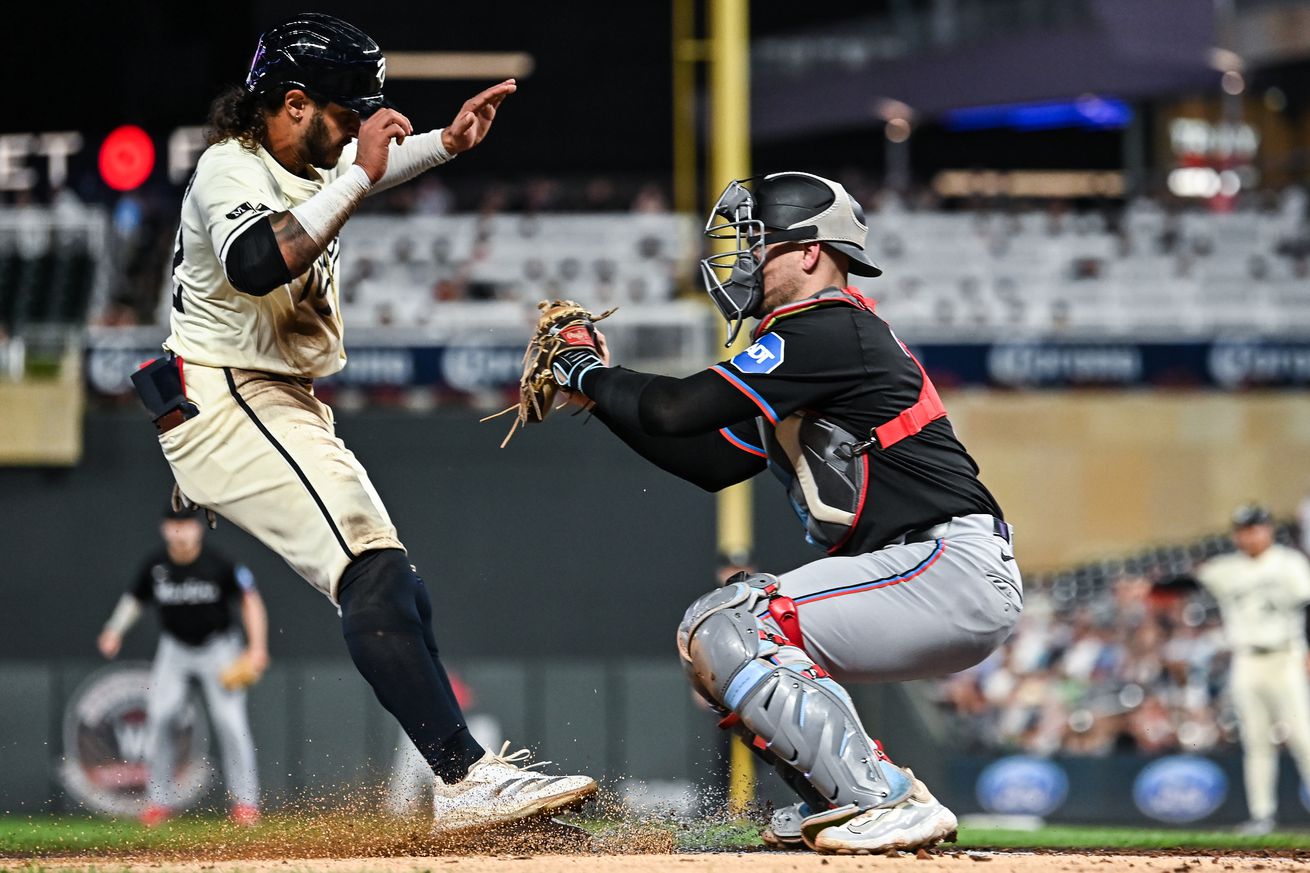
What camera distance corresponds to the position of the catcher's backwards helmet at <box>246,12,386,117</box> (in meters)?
4.30

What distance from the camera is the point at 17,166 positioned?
19.4m

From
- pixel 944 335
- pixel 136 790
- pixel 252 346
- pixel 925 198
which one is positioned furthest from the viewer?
pixel 925 198

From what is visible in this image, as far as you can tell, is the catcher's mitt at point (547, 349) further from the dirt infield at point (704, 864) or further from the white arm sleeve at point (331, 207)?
the dirt infield at point (704, 864)

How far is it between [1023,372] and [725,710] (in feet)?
38.3

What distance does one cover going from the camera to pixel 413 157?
461cm

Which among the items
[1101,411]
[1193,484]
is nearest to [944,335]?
[1101,411]

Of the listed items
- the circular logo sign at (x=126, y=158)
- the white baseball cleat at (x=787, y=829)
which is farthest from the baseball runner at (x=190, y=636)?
the circular logo sign at (x=126, y=158)

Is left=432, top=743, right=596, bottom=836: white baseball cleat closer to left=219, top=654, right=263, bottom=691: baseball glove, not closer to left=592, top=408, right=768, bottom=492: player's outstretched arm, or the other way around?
left=592, top=408, right=768, bottom=492: player's outstretched arm

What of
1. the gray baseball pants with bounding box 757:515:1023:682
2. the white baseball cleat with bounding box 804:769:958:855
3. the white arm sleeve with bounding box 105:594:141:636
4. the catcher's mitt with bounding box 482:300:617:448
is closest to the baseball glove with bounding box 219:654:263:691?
the white arm sleeve with bounding box 105:594:141:636

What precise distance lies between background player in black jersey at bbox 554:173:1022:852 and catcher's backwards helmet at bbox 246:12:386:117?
955 millimetres

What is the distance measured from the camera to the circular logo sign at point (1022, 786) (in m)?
11.3

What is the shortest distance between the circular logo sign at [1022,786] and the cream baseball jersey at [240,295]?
8.04 m

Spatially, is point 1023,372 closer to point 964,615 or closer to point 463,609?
point 463,609

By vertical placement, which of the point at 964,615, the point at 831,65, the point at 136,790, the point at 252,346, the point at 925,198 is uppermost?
the point at 831,65
